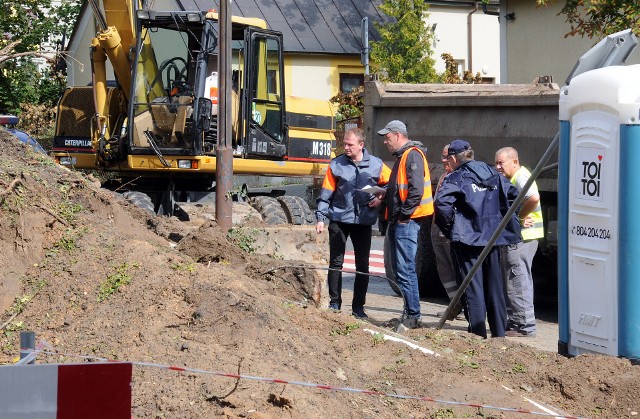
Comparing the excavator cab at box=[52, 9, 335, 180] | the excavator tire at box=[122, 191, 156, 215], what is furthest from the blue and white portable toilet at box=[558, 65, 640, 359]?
the excavator tire at box=[122, 191, 156, 215]

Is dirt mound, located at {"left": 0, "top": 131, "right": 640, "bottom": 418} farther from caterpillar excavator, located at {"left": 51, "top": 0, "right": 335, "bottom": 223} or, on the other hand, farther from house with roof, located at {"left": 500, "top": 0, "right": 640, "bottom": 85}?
house with roof, located at {"left": 500, "top": 0, "right": 640, "bottom": 85}

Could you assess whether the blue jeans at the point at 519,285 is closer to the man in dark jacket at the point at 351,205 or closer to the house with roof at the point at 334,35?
the man in dark jacket at the point at 351,205

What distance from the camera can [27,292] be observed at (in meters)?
6.83

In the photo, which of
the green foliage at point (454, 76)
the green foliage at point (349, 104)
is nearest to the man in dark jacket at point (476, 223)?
the green foliage at point (454, 76)

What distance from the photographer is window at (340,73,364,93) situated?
3350 centimetres

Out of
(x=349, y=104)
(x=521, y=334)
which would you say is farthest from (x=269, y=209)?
(x=349, y=104)

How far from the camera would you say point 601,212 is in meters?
6.84

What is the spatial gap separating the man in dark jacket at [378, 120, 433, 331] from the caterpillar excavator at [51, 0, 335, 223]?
3.90m

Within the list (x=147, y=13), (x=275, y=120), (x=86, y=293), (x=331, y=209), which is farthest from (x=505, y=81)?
(x=86, y=293)

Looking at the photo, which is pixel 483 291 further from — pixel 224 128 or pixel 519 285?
Result: pixel 224 128

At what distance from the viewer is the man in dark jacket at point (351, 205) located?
9.79 m

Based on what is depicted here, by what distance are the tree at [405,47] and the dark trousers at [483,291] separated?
71.6 ft

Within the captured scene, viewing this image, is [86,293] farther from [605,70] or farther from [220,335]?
[605,70]

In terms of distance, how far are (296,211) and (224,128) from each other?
3587 mm
